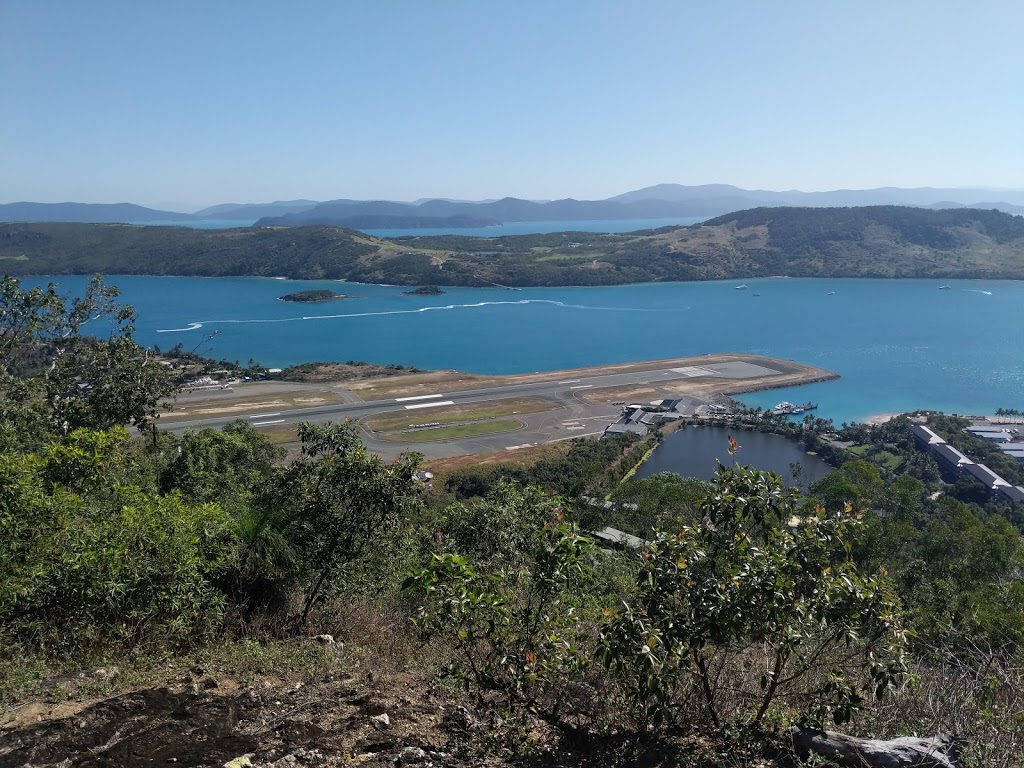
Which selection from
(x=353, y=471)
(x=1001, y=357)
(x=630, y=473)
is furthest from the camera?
(x=1001, y=357)

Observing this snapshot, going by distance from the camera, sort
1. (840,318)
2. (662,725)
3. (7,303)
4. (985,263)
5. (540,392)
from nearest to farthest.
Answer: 1. (662,725)
2. (7,303)
3. (540,392)
4. (840,318)
5. (985,263)

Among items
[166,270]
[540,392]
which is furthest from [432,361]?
[166,270]

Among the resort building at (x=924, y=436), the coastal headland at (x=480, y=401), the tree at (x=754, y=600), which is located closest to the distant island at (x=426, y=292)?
the coastal headland at (x=480, y=401)

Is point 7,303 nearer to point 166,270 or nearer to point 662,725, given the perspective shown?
point 662,725

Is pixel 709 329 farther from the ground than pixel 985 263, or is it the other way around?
pixel 985 263

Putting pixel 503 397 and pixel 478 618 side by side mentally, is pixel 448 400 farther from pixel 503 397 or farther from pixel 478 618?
pixel 478 618

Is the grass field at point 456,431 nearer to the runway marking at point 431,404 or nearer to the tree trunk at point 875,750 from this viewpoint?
the runway marking at point 431,404

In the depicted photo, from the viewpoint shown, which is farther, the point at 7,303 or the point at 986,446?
the point at 986,446
